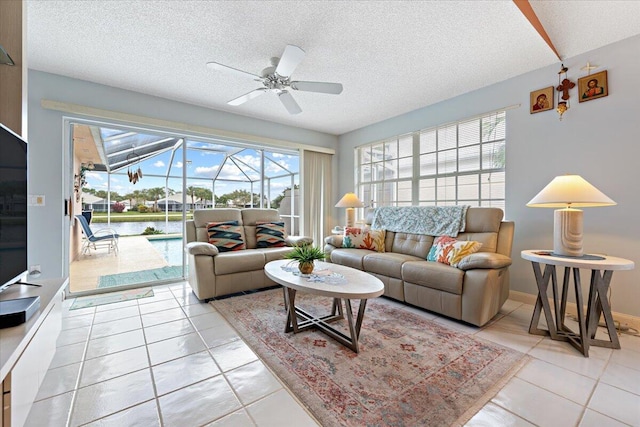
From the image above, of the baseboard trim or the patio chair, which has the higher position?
the patio chair

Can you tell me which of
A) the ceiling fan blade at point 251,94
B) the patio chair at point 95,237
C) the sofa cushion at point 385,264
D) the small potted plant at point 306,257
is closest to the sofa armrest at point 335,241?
the sofa cushion at point 385,264

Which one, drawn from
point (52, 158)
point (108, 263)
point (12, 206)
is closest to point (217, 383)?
point (12, 206)

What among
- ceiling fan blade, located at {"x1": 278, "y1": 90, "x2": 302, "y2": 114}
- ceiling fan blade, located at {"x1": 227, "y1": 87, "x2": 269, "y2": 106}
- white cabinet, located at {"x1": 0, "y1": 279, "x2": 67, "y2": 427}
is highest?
ceiling fan blade, located at {"x1": 227, "y1": 87, "x2": 269, "y2": 106}

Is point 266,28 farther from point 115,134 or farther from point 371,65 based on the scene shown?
point 115,134

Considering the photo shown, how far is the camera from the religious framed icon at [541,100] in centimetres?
278

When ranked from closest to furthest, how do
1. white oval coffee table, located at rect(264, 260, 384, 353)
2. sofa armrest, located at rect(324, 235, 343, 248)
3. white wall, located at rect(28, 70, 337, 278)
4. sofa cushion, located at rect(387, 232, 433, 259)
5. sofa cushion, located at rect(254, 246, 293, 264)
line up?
white oval coffee table, located at rect(264, 260, 384, 353) < white wall, located at rect(28, 70, 337, 278) < sofa cushion, located at rect(387, 232, 433, 259) < sofa cushion, located at rect(254, 246, 293, 264) < sofa armrest, located at rect(324, 235, 343, 248)

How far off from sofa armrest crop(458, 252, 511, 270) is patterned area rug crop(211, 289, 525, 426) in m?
0.58

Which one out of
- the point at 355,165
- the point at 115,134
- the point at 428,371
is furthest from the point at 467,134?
the point at 115,134

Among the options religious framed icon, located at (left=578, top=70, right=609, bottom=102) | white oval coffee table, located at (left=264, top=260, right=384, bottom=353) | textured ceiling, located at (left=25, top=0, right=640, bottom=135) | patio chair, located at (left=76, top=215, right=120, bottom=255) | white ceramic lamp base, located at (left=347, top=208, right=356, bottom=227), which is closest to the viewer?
white oval coffee table, located at (left=264, top=260, right=384, bottom=353)

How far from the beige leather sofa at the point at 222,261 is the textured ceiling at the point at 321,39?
170 centimetres

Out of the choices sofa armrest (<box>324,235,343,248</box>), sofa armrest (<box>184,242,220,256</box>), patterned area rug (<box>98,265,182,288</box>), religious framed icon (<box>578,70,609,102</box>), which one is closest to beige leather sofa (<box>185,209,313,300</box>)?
sofa armrest (<box>184,242,220,256</box>)

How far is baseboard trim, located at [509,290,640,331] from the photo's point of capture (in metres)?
2.33

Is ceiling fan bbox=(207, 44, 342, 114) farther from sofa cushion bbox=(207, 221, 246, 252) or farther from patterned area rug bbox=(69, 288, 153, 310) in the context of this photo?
patterned area rug bbox=(69, 288, 153, 310)

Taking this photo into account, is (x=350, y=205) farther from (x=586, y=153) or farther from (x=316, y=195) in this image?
(x=586, y=153)
